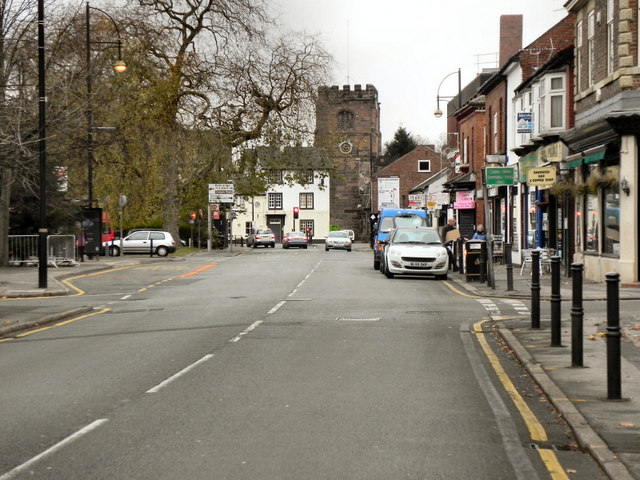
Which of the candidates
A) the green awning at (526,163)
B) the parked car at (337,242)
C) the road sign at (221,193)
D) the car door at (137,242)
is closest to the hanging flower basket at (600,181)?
the green awning at (526,163)

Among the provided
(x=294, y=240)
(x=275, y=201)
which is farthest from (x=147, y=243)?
(x=275, y=201)

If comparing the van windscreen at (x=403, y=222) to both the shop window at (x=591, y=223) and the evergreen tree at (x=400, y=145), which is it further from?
the evergreen tree at (x=400, y=145)

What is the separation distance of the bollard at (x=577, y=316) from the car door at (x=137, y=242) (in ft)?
150

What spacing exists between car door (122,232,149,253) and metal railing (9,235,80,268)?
17066 mm

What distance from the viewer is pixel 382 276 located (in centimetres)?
3047

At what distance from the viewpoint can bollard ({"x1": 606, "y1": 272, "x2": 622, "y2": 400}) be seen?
27.9 ft

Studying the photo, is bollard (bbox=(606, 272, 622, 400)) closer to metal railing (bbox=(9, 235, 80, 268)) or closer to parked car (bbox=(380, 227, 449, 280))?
parked car (bbox=(380, 227, 449, 280))

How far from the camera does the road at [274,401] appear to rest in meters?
6.54

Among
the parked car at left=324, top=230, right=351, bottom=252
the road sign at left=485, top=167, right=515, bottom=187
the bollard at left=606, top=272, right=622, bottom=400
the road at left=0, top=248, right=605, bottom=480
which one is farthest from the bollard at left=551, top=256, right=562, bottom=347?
the parked car at left=324, top=230, right=351, bottom=252

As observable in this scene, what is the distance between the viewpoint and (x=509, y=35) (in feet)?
169

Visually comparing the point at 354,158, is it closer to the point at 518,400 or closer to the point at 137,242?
the point at 137,242

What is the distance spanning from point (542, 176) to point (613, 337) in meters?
18.3

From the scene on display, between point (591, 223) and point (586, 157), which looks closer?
point (586, 157)

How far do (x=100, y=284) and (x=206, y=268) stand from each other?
973cm
